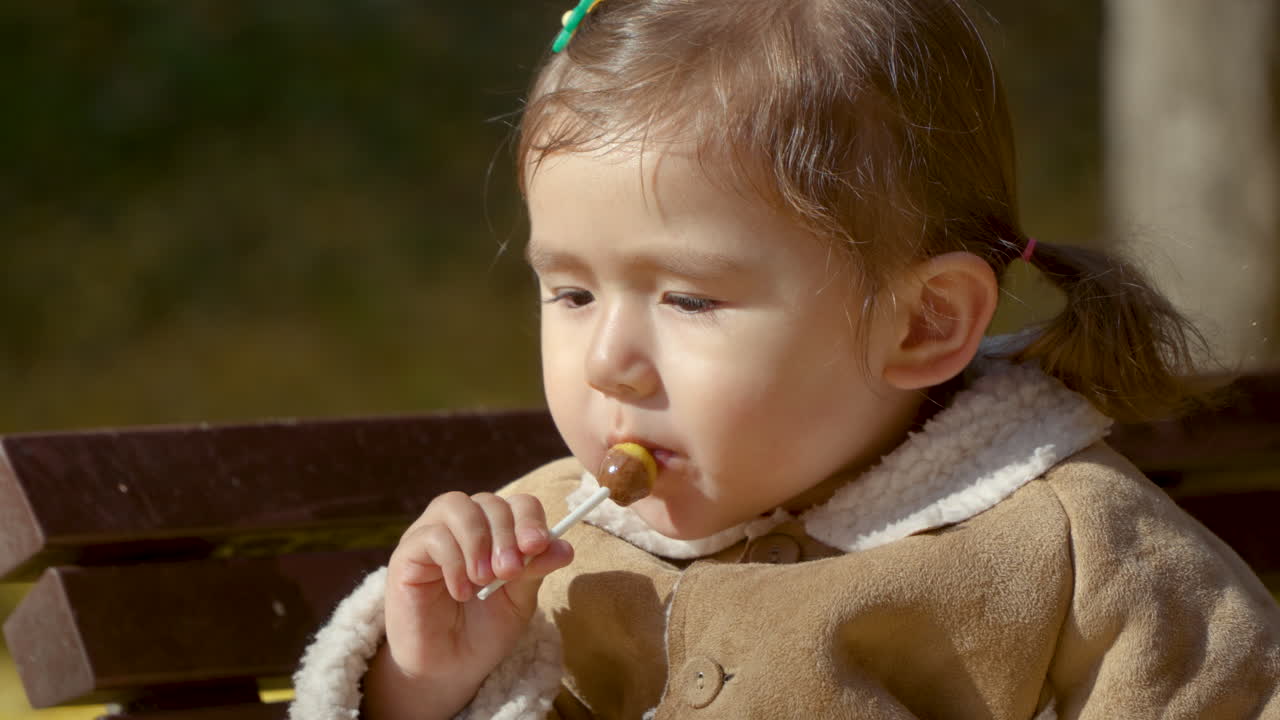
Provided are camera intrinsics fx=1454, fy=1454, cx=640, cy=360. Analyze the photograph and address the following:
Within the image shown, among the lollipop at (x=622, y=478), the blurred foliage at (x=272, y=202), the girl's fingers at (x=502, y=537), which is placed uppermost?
the lollipop at (x=622, y=478)

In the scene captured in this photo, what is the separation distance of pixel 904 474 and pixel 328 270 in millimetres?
7811

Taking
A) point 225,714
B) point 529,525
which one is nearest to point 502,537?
point 529,525

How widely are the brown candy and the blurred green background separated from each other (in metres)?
6.35

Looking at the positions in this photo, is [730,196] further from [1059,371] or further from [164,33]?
[164,33]

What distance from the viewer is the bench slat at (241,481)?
5.98 ft

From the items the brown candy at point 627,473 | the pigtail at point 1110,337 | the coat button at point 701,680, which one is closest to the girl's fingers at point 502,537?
the brown candy at point 627,473

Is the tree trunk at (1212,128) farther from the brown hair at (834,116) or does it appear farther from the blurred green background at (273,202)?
the blurred green background at (273,202)

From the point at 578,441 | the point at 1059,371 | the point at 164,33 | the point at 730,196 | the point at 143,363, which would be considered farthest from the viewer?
the point at 164,33

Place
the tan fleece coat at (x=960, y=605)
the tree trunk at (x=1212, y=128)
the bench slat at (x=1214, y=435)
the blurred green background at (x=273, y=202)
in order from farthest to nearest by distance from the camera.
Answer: the blurred green background at (x=273, y=202), the tree trunk at (x=1212, y=128), the bench slat at (x=1214, y=435), the tan fleece coat at (x=960, y=605)

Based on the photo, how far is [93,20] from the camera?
29.4 feet

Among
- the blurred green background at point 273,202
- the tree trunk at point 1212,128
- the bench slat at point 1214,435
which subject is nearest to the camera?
the bench slat at point 1214,435

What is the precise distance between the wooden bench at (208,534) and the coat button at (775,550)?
1.75 feet

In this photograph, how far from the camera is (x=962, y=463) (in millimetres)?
1566

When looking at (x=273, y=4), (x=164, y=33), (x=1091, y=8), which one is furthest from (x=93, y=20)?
(x=1091, y=8)
